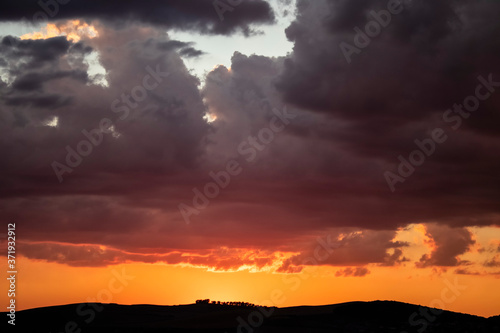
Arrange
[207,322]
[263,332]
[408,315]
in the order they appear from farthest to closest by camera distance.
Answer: [207,322], [408,315], [263,332]

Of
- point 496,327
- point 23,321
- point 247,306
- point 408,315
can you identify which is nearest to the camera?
point 496,327

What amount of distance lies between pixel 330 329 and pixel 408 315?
10.4 metres

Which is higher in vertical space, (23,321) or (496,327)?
(23,321)

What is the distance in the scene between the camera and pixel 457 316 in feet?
243

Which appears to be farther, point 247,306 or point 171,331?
point 247,306

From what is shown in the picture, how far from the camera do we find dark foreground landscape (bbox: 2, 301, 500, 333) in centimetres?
7118

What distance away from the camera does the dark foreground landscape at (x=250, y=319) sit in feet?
234

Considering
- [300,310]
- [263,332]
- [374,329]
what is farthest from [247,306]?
[374,329]

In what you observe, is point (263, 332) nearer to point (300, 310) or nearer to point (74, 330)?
point (300, 310)

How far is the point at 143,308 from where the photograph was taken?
10388cm

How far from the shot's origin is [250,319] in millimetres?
81812

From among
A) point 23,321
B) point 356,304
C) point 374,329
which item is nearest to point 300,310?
point 356,304

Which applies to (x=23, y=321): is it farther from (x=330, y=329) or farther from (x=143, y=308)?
(x=330, y=329)

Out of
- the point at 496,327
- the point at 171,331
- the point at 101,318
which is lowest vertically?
the point at 496,327
